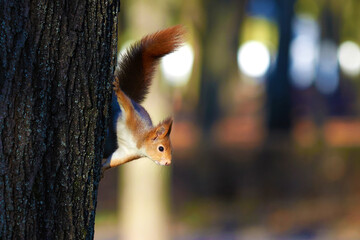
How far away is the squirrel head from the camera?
108 inches

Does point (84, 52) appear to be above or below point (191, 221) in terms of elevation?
below

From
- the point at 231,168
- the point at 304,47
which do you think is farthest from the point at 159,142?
the point at 304,47

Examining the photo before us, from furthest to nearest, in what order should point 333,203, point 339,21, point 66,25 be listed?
1. point 339,21
2. point 333,203
3. point 66,25

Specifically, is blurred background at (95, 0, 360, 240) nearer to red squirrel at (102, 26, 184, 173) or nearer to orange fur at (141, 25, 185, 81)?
red squirrel at (102, 26, 184, 173)

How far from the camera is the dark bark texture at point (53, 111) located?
2074 millimetres

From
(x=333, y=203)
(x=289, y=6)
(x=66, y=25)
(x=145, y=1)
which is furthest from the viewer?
(x=289, y=6)

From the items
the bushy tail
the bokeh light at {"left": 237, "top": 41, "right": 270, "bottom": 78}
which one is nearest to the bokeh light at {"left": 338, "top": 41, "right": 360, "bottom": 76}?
the bokeh light at {"left": 237, "top": 41, "right": 270, "bottom": 78}

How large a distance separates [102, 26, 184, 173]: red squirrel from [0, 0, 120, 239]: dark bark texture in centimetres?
37

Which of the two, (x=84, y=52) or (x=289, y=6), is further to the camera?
(x=289, y=6)

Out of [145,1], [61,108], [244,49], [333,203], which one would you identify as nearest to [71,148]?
[61,108]

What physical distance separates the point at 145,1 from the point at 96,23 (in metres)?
6.50

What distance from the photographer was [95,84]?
225cm

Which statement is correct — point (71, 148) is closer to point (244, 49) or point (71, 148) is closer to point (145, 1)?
point (145, 1)

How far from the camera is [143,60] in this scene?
2803 mm
